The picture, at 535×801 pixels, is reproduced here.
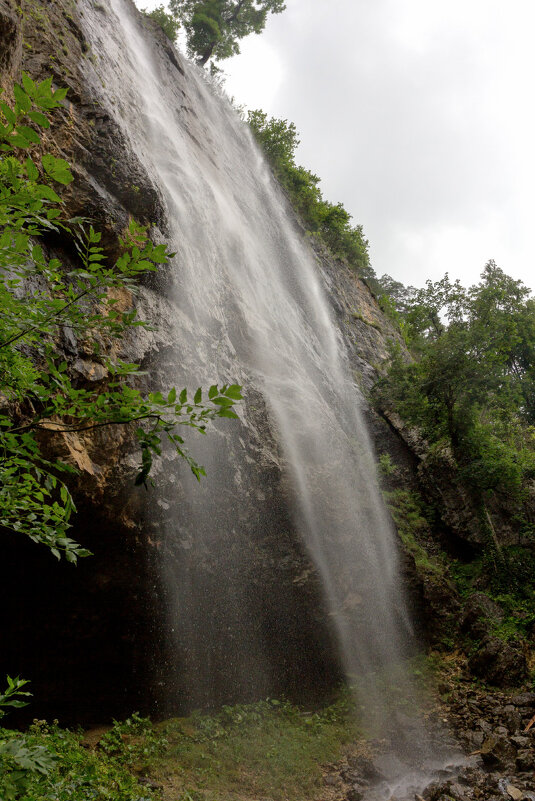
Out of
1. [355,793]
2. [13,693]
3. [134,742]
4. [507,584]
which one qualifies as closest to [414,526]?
[507,584]

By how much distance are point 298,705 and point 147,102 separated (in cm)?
1350

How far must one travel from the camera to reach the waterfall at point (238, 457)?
8.02 meters

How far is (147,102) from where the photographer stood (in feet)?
36.8

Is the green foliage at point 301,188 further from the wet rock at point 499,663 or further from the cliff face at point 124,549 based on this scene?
the wet rock at point 499,663

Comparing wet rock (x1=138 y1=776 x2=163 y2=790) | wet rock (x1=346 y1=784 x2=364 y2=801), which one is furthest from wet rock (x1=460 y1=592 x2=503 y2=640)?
wet rock (x1=138 y1=776 x2=163 y2=790)

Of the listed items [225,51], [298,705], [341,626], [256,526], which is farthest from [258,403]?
[225,51]

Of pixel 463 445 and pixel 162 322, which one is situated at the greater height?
pixel 162 322

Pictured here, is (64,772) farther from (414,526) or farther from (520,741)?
(414,526)

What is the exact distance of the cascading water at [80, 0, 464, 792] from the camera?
8.05 metres

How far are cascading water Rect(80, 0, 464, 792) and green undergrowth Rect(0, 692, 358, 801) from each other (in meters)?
0.59

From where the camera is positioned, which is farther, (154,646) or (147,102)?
(147,102)

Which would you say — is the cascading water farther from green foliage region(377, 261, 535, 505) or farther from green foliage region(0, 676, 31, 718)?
green foliage region(0, 676, 31, 718)

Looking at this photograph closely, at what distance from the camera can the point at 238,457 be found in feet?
28.2

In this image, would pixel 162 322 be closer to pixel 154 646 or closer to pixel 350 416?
pixel 154 646
